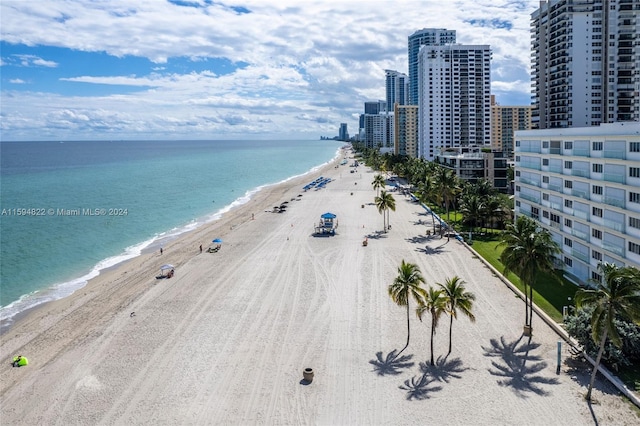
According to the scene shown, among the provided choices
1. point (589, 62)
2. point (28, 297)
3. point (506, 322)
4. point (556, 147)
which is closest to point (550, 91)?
point (589, 62)

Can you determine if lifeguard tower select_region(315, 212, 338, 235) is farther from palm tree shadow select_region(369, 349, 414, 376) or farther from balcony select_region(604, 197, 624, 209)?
palm tree shadow select_region(369, 349, 414, 376)

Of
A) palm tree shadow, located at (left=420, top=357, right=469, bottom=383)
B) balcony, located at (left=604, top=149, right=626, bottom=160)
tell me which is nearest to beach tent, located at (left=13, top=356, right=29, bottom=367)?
palm tree shadow, located at (left=420, top=357, right=469, bottom=383)

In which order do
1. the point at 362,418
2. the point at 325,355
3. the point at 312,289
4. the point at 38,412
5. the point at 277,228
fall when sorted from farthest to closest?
the point at 277,228 < the point at 312,289 < the point at 325,355 < the point at 38,412 < the point at 362,418

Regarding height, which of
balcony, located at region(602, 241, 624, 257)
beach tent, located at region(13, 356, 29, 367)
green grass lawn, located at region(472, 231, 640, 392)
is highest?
balcony, located at region(602, 241, 624, 257)

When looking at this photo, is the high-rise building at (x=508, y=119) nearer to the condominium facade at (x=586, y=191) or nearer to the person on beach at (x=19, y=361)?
the condominium facade at (x=586, y=191)

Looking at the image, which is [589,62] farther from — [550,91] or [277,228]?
[277,228]

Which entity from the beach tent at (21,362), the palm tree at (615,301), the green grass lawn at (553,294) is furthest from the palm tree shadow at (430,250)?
the beach tent at (21,362)
